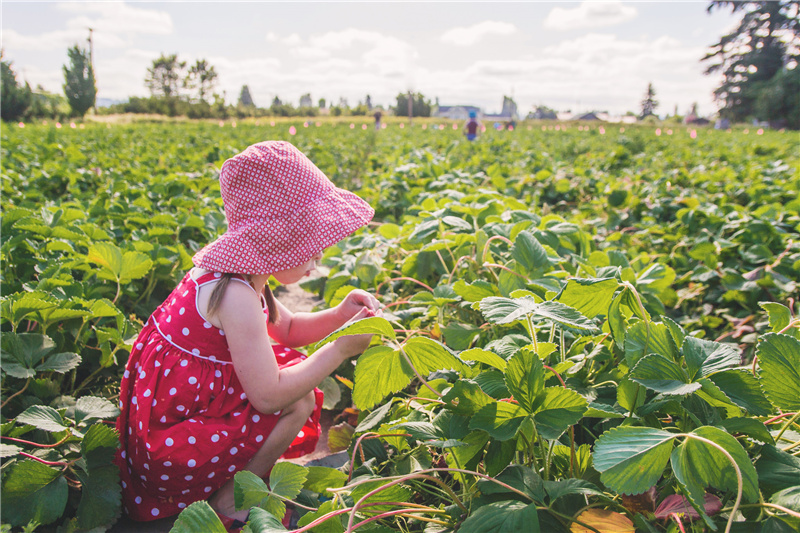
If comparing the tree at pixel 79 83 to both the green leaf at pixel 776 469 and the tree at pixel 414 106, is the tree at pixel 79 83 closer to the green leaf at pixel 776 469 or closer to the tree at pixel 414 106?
the tree at pixel 414 106

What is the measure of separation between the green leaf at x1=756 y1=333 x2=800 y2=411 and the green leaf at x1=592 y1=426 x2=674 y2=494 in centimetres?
25

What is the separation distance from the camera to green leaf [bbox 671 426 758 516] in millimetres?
725

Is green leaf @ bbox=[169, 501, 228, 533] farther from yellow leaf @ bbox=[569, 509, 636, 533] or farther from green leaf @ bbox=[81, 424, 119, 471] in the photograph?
green leaf @ bbox=[81, 424, 119, 471]

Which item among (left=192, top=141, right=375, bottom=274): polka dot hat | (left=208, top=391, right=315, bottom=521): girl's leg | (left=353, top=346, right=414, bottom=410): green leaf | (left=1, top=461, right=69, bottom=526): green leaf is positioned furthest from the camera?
(left=208, top=391, right=315, bottom=521): girl's leg

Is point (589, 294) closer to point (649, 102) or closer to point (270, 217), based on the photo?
point (270, 217)

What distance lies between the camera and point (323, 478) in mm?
1200

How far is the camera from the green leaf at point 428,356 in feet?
3.37

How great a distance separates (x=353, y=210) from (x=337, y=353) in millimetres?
451

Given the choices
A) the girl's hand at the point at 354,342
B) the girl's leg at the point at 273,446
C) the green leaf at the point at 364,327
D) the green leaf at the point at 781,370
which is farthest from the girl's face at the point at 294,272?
the green leaf at the point at 781,370

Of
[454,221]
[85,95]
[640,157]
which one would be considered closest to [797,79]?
[640,157]

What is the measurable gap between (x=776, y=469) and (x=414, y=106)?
2576 inches

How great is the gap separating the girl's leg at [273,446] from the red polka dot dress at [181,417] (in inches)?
1.0

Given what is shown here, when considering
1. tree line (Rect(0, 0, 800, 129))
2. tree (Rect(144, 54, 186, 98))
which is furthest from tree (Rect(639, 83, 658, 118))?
tree (Rect(144, 54, 186, 98))

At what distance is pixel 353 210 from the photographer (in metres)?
1.56
